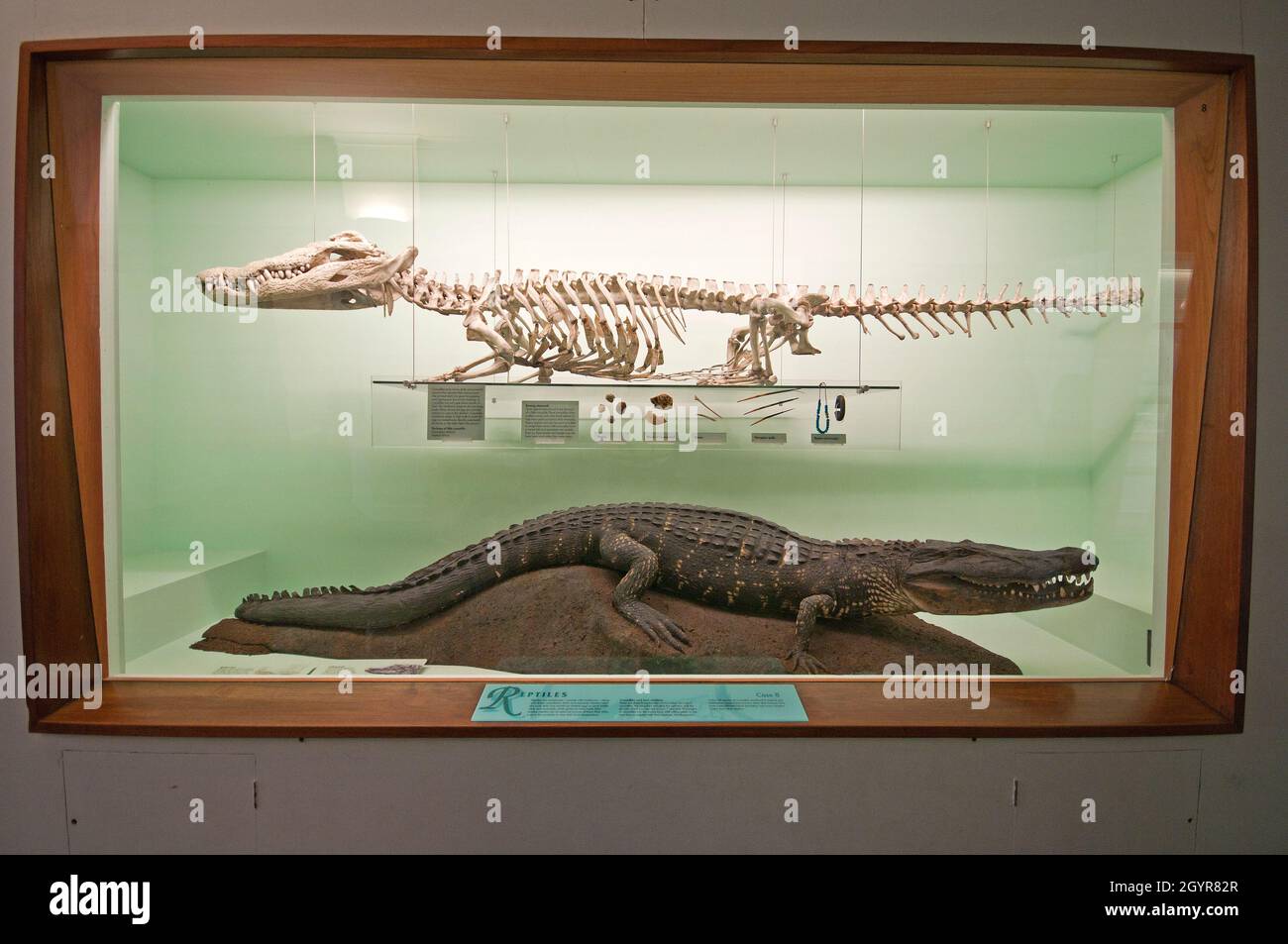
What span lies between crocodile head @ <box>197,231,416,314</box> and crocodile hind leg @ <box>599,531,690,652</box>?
1478 mm

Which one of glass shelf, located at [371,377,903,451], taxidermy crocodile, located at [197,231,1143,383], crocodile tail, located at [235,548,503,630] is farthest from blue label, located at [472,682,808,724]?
taxidermy crocodile, located at [197,231,1143,383]

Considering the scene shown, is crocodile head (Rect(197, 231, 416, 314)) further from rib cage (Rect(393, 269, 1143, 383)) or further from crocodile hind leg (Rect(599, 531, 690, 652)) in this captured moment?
crocodile hind leg (Rect(599, 531, 690, 652))

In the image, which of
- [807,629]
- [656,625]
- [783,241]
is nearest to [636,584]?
[656,625]

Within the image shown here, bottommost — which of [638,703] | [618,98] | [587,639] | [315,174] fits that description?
[638,703]

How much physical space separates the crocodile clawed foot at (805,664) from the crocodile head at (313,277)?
7.60ft

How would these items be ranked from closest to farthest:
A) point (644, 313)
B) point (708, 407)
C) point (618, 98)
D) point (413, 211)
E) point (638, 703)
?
point (638, 703) → point (618, 98) → point (708, 407) → point (413, 211) → point (644, 313)

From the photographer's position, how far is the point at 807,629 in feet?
9.35

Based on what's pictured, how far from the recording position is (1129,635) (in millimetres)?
2836

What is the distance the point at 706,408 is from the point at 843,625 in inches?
42.2

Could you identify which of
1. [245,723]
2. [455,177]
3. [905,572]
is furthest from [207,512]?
[905,572]

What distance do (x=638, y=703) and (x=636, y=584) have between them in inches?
21.9

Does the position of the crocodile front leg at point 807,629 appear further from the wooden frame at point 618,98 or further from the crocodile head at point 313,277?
the crocodile head at point 313,277

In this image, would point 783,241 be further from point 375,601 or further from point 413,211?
point 375,601

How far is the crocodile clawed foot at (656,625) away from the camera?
285 centimetres
